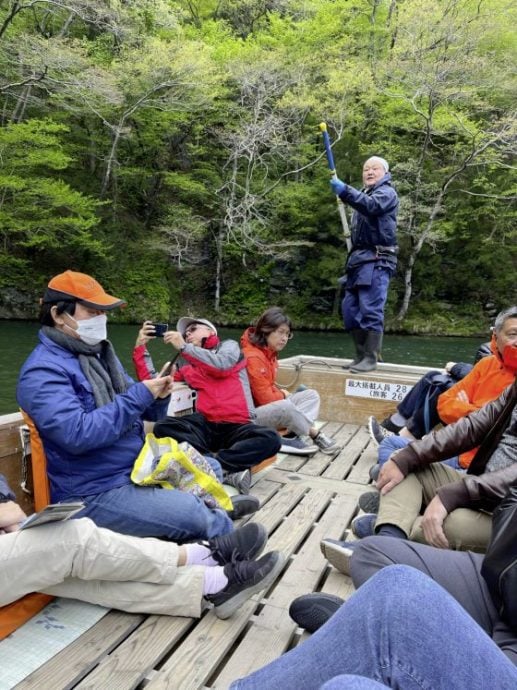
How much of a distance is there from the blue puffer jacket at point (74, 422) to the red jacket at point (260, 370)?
1.64 m

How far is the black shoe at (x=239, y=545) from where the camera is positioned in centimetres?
201

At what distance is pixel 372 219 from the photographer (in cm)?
482

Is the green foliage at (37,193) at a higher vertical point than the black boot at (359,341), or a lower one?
higher

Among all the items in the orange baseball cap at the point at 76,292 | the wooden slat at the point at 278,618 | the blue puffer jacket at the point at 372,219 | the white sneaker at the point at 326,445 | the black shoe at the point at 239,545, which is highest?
the blue puffer jacket at the point at 372,219

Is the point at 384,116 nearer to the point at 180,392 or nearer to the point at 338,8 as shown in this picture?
the point at 338,8

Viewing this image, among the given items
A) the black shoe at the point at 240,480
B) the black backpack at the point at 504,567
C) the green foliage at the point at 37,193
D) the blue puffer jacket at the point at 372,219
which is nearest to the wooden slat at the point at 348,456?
the black shoe at the point at 240,480

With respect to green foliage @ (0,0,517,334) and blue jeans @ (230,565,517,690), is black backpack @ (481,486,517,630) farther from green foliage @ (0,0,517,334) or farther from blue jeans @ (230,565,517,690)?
green foliage @ (0,0,517,334)

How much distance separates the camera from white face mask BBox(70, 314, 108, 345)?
216 centimetres

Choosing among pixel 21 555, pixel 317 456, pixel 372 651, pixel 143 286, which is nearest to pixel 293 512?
pixel 317 456

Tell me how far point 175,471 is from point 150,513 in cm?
22

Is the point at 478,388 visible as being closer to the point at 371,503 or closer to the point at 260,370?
the point at 371,503

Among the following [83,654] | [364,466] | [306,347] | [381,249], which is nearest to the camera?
[83,654]

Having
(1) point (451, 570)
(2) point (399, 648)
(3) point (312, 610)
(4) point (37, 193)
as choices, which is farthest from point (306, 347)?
(2) point (399, 648)

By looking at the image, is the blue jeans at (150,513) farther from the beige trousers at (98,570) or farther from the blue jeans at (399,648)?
the blue jeans at (399,648)
